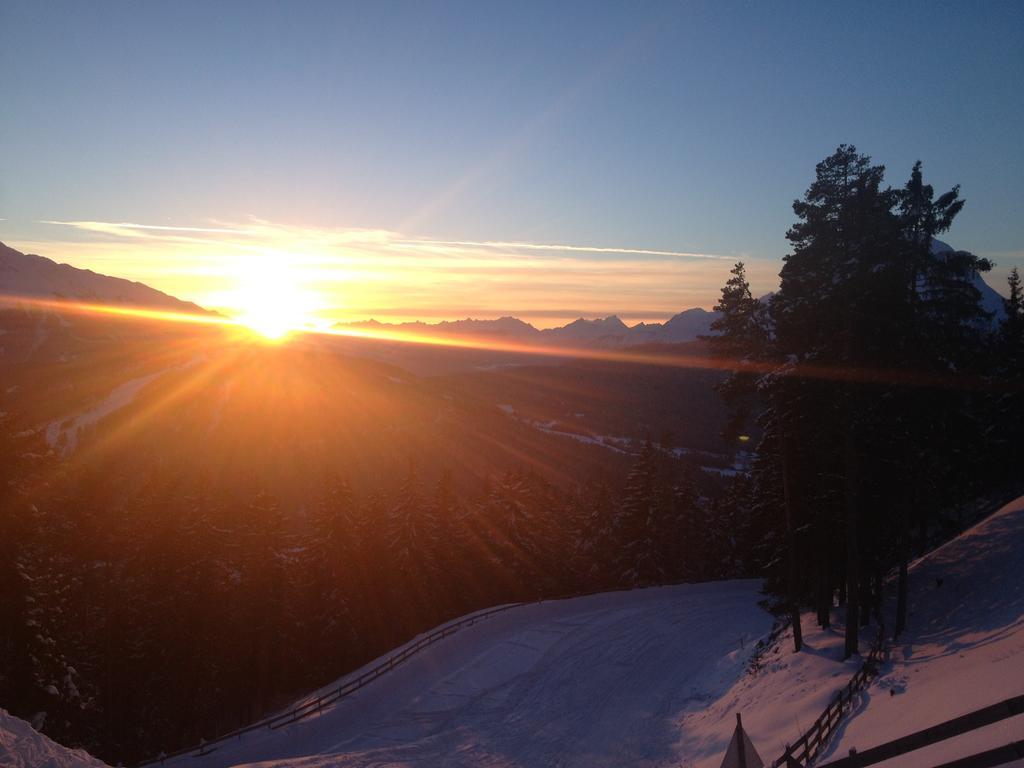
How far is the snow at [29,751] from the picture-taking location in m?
11.1

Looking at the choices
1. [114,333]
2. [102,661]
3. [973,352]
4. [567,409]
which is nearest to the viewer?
[973,352]

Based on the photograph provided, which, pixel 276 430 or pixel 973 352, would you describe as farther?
pixel 276 430

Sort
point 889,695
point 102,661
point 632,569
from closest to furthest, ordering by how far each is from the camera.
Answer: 1. point 889,695
2. point 102,661
3. point 632,569

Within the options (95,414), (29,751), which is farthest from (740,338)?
(95,414)

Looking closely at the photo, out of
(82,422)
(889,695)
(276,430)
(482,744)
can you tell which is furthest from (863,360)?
(276,430)

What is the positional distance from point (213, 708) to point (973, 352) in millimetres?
38243

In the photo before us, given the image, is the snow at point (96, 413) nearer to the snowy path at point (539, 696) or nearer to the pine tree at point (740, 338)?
the snowy path at point (539, 696)

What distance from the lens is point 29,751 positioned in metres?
11.6

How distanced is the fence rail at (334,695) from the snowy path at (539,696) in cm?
55

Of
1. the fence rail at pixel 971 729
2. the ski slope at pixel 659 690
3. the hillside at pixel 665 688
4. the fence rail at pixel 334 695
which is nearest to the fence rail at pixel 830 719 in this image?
the ski slope at pixel 659 690

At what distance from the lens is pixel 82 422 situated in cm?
8775

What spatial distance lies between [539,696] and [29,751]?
17.2 metres

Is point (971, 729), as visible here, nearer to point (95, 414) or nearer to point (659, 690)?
point (659, 690)

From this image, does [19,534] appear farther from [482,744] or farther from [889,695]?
[889,695]
